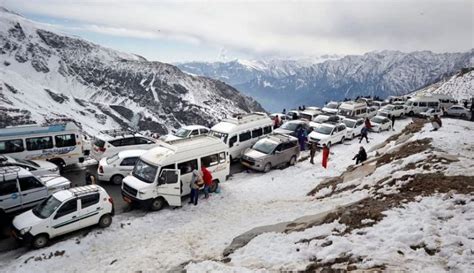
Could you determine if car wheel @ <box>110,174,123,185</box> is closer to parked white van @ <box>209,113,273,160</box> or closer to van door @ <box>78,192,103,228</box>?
van door @ <box>78,192,103,228</box>

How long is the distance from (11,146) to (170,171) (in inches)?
436

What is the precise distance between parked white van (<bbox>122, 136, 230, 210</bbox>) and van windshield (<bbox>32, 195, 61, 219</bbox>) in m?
3.28

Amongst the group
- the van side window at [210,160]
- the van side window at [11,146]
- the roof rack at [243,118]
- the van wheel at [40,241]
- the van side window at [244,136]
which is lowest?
the van wheel at [40,241]

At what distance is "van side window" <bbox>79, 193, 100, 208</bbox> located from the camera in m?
13.7

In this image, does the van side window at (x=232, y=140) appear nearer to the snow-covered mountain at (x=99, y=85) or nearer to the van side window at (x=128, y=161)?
the van side window at (x=128, y=161)

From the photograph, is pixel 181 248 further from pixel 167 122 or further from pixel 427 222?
pixel 167 122

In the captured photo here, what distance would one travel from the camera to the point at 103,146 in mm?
21719

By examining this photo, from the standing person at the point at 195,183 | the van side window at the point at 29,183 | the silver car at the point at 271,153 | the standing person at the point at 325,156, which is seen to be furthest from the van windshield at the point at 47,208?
the standing person at the point at 325,156

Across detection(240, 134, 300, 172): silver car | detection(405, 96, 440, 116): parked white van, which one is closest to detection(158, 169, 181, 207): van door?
detection(240, 134, 300, 172): silver car

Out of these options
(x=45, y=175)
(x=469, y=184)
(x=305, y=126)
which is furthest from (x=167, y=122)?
(x=469, y=184)

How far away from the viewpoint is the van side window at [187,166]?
55.8 feet

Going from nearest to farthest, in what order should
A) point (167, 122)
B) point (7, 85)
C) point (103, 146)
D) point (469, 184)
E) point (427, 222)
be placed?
point (427, 222) → point (469, 184) → point (103, 146) → point (7, 85) → point (167, 122)

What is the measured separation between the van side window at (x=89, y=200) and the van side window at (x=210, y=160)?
18.9 feet

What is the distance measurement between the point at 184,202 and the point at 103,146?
8060mm
